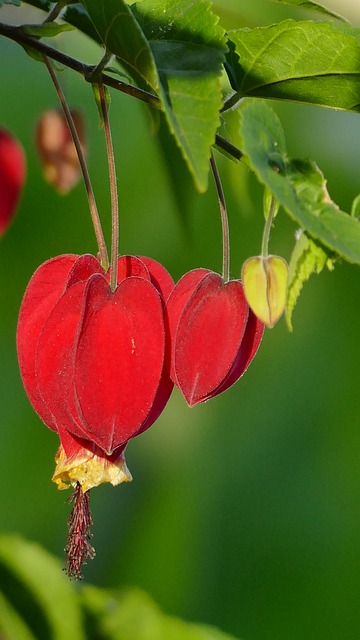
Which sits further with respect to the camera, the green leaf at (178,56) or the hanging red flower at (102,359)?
the hanging red flower at (102,359)

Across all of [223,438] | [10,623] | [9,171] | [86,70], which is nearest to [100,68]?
[86,70]

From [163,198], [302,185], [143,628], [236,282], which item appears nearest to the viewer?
[302,185]

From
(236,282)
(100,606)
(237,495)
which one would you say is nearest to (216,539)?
(237,495)

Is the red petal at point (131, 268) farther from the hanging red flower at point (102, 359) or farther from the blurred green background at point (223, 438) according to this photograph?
the blurred green background at point (223, 438)

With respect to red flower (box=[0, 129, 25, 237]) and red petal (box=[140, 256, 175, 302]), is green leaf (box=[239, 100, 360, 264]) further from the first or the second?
red flower (box=[0, 129, 25, 237])

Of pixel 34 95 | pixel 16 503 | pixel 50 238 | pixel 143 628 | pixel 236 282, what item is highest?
pixel 34 95

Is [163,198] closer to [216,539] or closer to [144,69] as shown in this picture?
[216,539]

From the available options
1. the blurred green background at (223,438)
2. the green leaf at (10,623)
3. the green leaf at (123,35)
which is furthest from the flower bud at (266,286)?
the blurred green background at (223,438)
